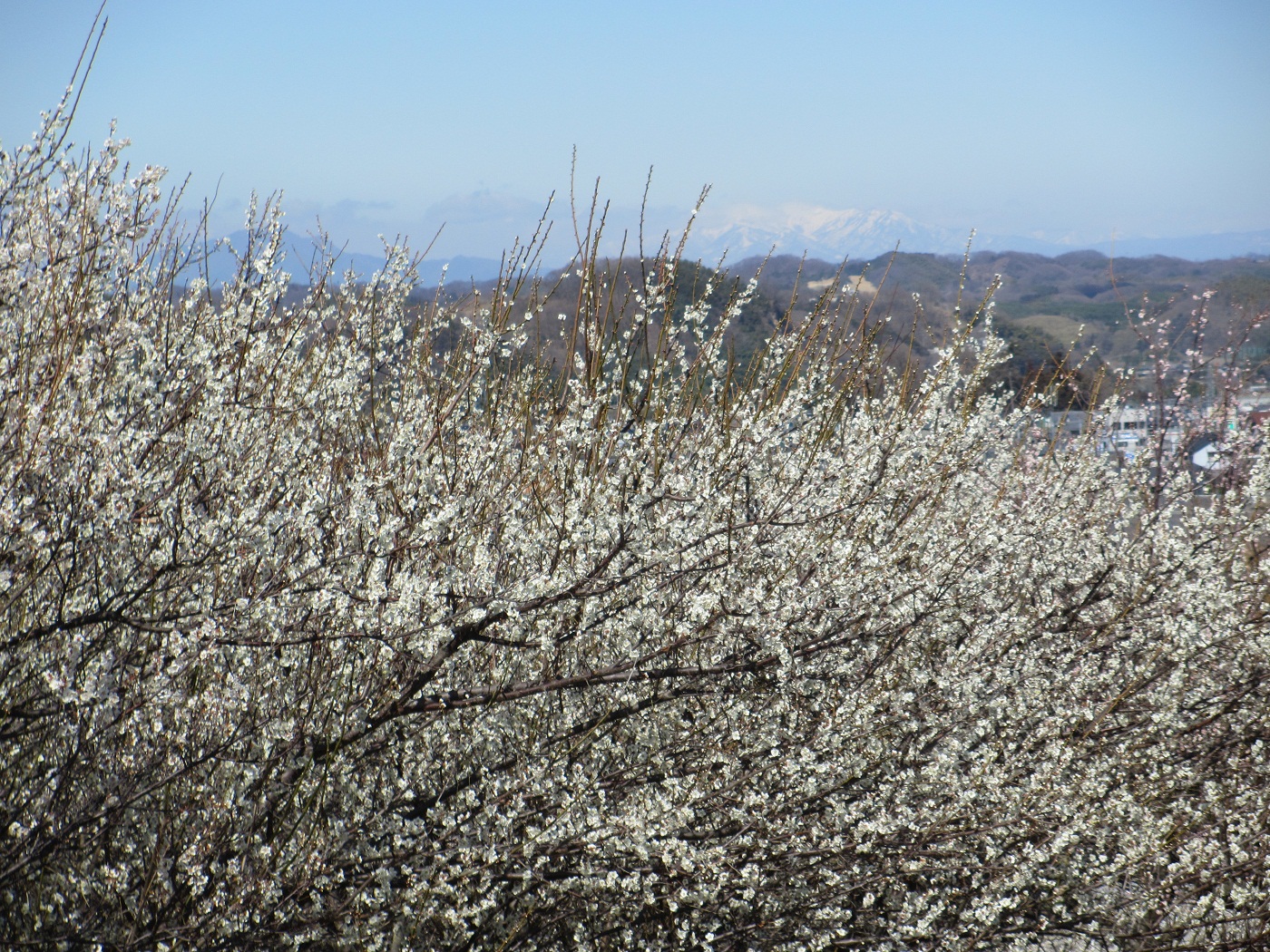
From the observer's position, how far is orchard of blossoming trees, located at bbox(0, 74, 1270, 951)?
7.79 feet

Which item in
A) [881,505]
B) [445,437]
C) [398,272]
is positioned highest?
[398,272]

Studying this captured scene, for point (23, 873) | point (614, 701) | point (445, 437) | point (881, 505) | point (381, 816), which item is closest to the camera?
point (23, 873)

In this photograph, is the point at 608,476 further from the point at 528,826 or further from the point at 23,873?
the point at 23,873

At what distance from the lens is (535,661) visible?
10.5ft

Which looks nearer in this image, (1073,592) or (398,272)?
(398,272)

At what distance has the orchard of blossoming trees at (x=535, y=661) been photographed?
238cm

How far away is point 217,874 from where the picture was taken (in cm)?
238

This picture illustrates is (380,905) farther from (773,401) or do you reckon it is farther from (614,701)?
(773,401)

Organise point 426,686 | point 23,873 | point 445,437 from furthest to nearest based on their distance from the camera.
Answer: point 445,437 → point 426,686 → point 23,873

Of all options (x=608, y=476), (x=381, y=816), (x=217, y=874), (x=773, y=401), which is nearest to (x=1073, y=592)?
(x=773, y=401)

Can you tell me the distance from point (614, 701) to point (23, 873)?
1749 mm

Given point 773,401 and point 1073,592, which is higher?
point 773,401

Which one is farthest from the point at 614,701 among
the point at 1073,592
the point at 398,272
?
the point at 1073,592

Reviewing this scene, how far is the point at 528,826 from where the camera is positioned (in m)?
2.72
